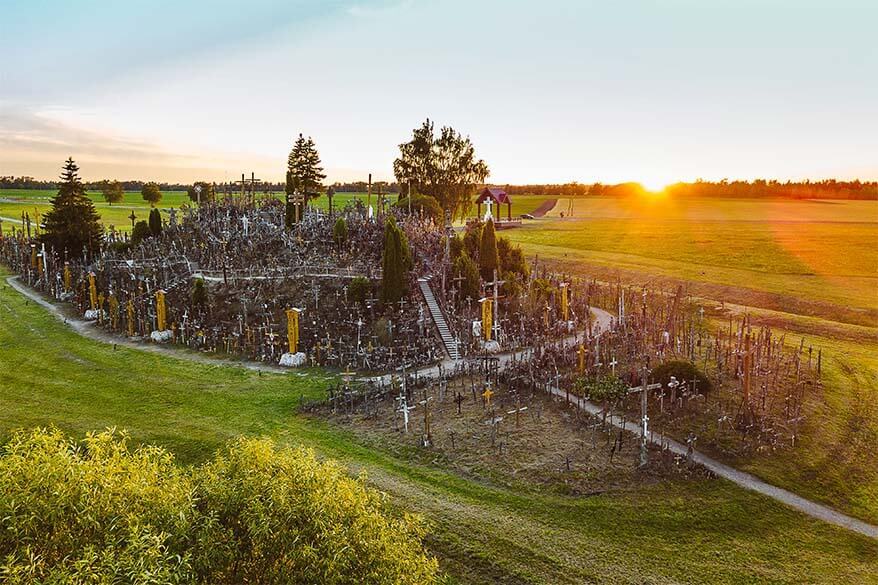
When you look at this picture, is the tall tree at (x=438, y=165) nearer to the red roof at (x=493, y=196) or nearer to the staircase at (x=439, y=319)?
the red roof at (x=493, y=196)

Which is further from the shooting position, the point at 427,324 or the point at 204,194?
the point at 204,194

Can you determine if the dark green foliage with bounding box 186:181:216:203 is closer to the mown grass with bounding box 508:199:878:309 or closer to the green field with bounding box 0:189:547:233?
the green field with bounding box 0:189:547:233

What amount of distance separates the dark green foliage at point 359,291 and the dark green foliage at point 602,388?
1643 centimetres

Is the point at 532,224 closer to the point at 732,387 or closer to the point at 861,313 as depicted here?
the point at 861,313

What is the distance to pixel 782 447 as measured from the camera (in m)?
23.8

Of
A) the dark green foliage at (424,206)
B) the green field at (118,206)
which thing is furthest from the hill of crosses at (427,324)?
the green field at (118,206)

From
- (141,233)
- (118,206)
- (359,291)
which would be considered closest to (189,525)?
(359,291)

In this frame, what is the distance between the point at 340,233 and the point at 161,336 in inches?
587

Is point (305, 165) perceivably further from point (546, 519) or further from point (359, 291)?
point (546, 519)

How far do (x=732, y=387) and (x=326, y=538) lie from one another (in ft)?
81.2

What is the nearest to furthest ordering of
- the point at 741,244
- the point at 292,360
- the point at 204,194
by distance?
→ the point at 292,360
the point at 741,244
the point at 204,194

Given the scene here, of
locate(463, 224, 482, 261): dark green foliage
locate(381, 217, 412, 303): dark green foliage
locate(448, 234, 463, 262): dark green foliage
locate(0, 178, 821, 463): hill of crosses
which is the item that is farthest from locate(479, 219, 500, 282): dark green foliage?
locate(381, 217, 412, 303): dark green foliage

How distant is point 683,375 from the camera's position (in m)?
28.3

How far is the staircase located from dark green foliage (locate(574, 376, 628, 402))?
9112 mm
